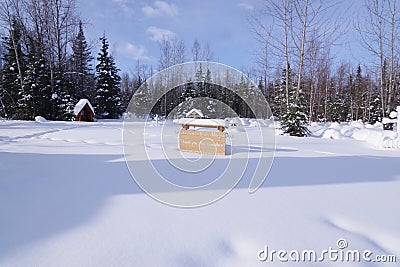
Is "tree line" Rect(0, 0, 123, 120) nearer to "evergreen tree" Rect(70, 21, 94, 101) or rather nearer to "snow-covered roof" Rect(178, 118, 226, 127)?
"evergreen tree" Rect(70, 21, 94, 101)

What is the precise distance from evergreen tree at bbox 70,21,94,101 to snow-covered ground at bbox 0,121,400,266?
19.6m

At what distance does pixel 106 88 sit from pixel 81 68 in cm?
523

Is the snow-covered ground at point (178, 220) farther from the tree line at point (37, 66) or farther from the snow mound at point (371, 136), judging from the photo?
the tree line at point (37, 66)

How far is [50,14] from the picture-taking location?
55.8 ft

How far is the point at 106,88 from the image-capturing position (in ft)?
73.1

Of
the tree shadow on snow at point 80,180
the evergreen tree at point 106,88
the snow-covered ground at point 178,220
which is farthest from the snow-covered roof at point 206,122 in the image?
the evergreen tree at point 106,88

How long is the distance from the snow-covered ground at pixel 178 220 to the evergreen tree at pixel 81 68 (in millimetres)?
19571

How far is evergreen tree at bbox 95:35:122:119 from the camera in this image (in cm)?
2200

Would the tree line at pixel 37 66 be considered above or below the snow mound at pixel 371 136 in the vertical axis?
above

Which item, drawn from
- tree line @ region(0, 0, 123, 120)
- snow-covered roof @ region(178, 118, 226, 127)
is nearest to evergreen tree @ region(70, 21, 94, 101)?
tree line @ region(0, 0, 123, 120)

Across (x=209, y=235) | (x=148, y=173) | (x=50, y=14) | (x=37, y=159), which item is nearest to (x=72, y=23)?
(x=50, y=14)

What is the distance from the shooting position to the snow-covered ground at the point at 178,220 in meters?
1.45

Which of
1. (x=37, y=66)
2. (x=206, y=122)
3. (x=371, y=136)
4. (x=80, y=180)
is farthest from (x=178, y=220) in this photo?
(x=37, y=66)

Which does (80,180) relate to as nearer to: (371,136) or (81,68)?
(371,136)
